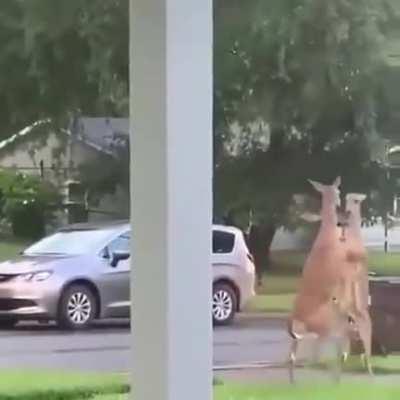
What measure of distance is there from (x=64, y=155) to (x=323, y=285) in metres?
0.59

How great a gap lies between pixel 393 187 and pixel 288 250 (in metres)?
0.24

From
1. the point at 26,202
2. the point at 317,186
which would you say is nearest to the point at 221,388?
the point at 317,186

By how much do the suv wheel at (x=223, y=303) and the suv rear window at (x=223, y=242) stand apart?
65 millimetres

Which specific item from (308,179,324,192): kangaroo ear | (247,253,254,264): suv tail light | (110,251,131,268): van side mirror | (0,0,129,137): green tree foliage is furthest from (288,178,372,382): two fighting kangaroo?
(0,0,129,137): green tree foliage

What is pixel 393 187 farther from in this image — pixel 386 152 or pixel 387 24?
pixel 387 24

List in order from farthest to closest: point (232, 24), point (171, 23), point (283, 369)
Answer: point (283, 369) → point (232, 24) → point (171, 23)

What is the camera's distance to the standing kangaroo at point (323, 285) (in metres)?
1.58

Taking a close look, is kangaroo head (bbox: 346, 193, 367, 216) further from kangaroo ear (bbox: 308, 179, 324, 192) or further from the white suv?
the white suv

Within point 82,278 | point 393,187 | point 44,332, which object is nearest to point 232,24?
point 393,187

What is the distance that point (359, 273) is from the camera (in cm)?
159

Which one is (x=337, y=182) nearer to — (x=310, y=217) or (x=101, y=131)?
(x=310, y=217)

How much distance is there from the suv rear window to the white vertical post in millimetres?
184

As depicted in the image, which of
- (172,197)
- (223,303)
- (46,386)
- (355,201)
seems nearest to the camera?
(172,197)

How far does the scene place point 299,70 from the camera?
1568mm
